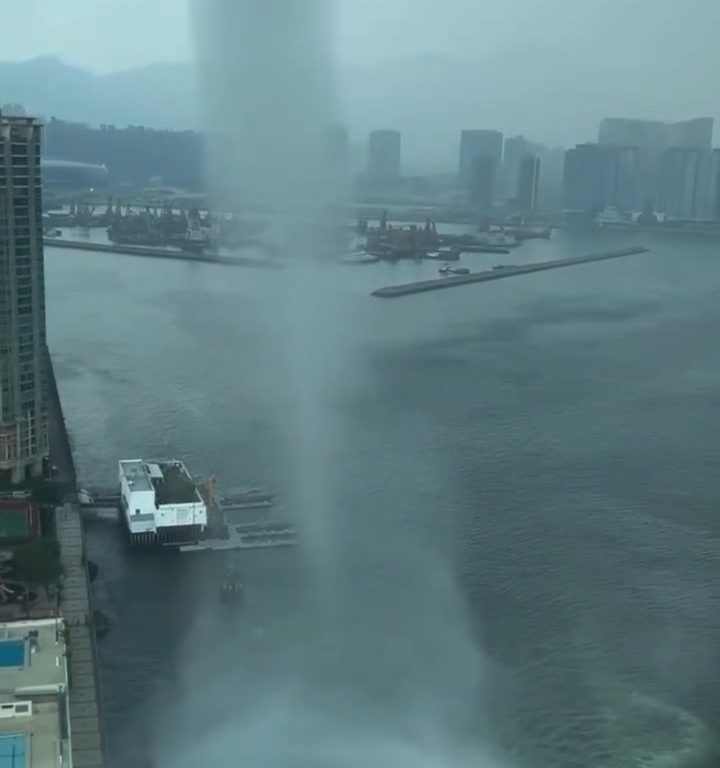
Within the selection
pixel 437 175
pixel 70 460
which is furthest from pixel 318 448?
pixel 437 175

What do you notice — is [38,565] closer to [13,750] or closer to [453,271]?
[13,750]

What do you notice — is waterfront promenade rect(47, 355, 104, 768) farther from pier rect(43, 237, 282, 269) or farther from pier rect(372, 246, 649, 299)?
pier rect(43, 237, 282, 269)

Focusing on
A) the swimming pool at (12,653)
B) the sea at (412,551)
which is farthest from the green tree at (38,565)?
the swimming pool at (12,653)

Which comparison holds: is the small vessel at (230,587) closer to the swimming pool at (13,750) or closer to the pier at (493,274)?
the swimming pool at (13,750)

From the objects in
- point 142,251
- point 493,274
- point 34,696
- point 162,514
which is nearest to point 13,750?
point 34,696

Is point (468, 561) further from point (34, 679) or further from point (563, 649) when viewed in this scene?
point (34, 679)

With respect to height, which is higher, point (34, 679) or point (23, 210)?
point (23, 210)
